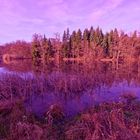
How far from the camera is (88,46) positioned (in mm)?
60812

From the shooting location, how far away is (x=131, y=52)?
170ft

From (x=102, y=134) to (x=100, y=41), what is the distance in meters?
57.3

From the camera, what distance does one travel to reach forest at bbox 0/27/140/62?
5359cm

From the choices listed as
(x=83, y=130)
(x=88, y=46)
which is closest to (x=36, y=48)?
(x=88, y=46)

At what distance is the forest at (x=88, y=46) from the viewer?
53594 mm

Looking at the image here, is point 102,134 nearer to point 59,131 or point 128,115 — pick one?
point 59,131

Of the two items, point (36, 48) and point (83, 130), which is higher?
point (36, 48)

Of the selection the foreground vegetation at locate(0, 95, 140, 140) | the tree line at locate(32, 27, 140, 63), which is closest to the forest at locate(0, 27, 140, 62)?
the tree line at locate(32, 27, 140, 63)

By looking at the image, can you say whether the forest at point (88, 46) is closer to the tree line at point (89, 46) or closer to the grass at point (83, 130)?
the tree line at point (89, 46)

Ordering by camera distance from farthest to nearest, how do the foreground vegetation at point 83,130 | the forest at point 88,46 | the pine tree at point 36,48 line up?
the pine tree at point 36,48 < the forest at point 88,46 < the foreground vegetation at point 83,130

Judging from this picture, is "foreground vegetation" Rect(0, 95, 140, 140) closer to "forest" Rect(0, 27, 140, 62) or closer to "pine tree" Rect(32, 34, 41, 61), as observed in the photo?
"forest" Rect(0, 27, 140, 62)

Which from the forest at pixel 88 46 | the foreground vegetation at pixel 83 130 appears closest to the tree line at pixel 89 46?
the forest at pixel 88 46

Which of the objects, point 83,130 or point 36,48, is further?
point 36,48

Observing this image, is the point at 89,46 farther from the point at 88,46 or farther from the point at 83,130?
the point at 83,130
